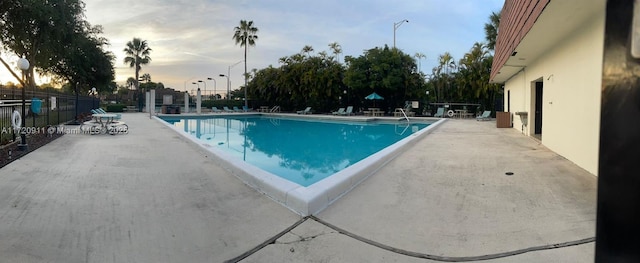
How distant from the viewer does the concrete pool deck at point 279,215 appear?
127 inches

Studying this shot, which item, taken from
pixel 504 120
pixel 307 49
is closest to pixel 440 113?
pixel 504 120

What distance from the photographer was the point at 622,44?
0.75 m

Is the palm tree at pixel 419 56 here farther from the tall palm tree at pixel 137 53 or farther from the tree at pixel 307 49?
the tall palm tree at pixel 137 53

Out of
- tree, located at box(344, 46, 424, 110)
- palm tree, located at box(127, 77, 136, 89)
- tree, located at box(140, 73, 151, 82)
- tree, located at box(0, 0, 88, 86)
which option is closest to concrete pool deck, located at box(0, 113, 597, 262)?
tree, located at box(0, 0, 88, 86)

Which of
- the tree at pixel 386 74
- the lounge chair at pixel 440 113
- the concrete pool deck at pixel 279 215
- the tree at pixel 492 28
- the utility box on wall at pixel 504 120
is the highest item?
the tree at pixel 492 28

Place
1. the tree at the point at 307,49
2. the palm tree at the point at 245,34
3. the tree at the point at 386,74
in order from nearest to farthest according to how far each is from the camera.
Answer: the tree at the point at 386,74
the tree at the point at 307,49
the palm tree at the point at 245,34

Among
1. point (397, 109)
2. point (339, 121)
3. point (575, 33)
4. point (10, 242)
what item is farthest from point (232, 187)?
point (397, 109)

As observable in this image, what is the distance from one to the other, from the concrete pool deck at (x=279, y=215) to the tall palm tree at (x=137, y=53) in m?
46.3

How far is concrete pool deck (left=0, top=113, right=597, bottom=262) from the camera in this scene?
3.24m

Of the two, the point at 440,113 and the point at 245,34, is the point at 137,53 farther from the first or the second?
the point at 440,113

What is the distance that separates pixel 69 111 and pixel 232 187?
1719 centimetres

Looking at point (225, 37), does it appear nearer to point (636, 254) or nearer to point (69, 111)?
point (69, 111)

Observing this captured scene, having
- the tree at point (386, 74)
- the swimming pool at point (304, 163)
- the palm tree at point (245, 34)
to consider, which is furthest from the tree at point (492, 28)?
the palm tree at point (245, 34)

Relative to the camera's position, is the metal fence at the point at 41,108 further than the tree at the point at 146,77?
No
